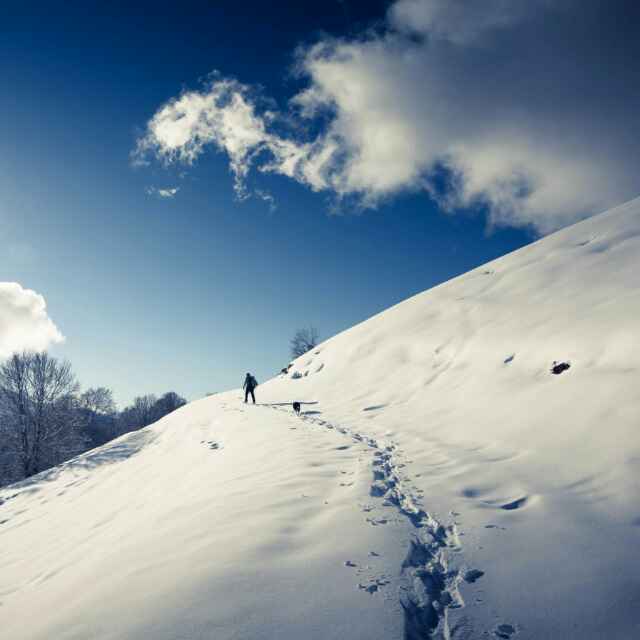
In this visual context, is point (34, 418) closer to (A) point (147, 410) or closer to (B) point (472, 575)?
(B) point (472, 575)

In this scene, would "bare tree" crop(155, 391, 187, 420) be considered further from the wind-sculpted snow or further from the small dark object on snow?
the small dark object on snow

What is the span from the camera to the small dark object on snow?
9.01 m

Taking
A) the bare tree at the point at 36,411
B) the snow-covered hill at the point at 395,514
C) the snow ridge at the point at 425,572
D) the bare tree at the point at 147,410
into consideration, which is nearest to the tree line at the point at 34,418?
the bare tree at the point at 36,411

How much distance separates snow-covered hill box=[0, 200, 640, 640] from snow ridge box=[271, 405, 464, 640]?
2 cm

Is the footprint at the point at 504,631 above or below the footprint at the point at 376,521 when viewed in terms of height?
below

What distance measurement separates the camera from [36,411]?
87.7ft

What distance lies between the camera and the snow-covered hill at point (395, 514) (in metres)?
2.71

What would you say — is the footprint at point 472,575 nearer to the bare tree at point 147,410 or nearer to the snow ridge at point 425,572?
the snow ridge at point 425,572

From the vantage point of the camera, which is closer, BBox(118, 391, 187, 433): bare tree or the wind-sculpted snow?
Answer: the wind-sculpted snow

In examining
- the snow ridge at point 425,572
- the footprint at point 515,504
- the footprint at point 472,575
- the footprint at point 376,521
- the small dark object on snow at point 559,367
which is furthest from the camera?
the small dark object on snow at point 559,367

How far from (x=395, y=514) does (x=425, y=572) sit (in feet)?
3.79

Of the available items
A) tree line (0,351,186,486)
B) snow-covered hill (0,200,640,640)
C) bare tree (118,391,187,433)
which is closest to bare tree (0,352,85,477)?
tree line (0,351,186,486)

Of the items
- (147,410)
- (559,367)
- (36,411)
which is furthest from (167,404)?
(559,367)

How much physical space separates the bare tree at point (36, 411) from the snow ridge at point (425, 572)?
3092 centimetres
